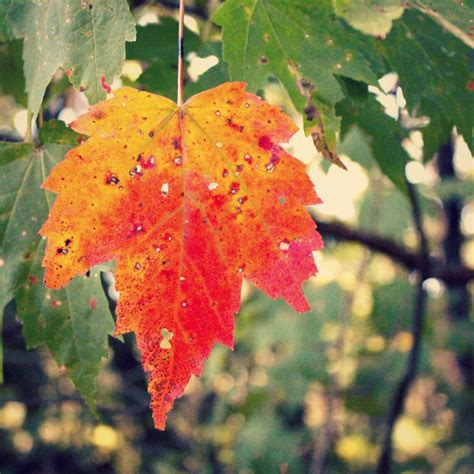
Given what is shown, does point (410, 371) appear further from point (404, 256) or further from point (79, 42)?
point (79, 42)

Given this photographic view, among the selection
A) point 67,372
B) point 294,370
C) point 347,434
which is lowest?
point 347,434

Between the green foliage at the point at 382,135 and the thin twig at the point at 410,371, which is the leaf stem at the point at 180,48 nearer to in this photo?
the green foliage at the point at 382,135

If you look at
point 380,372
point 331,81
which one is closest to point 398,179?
point 331,81

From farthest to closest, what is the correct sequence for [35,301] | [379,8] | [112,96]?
[35,301] < [112,96] < [379,8]

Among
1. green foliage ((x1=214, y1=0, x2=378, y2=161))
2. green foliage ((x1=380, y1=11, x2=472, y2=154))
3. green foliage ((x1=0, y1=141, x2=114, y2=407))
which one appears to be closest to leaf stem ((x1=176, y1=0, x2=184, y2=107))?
green foliage ((x1=214, y1=0, x2=378, y2=161))

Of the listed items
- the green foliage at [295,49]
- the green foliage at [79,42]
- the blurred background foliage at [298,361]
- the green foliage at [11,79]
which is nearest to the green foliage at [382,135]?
the blurred background foliage at [298,361]

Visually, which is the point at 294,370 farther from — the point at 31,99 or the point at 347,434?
the point at 31,99
